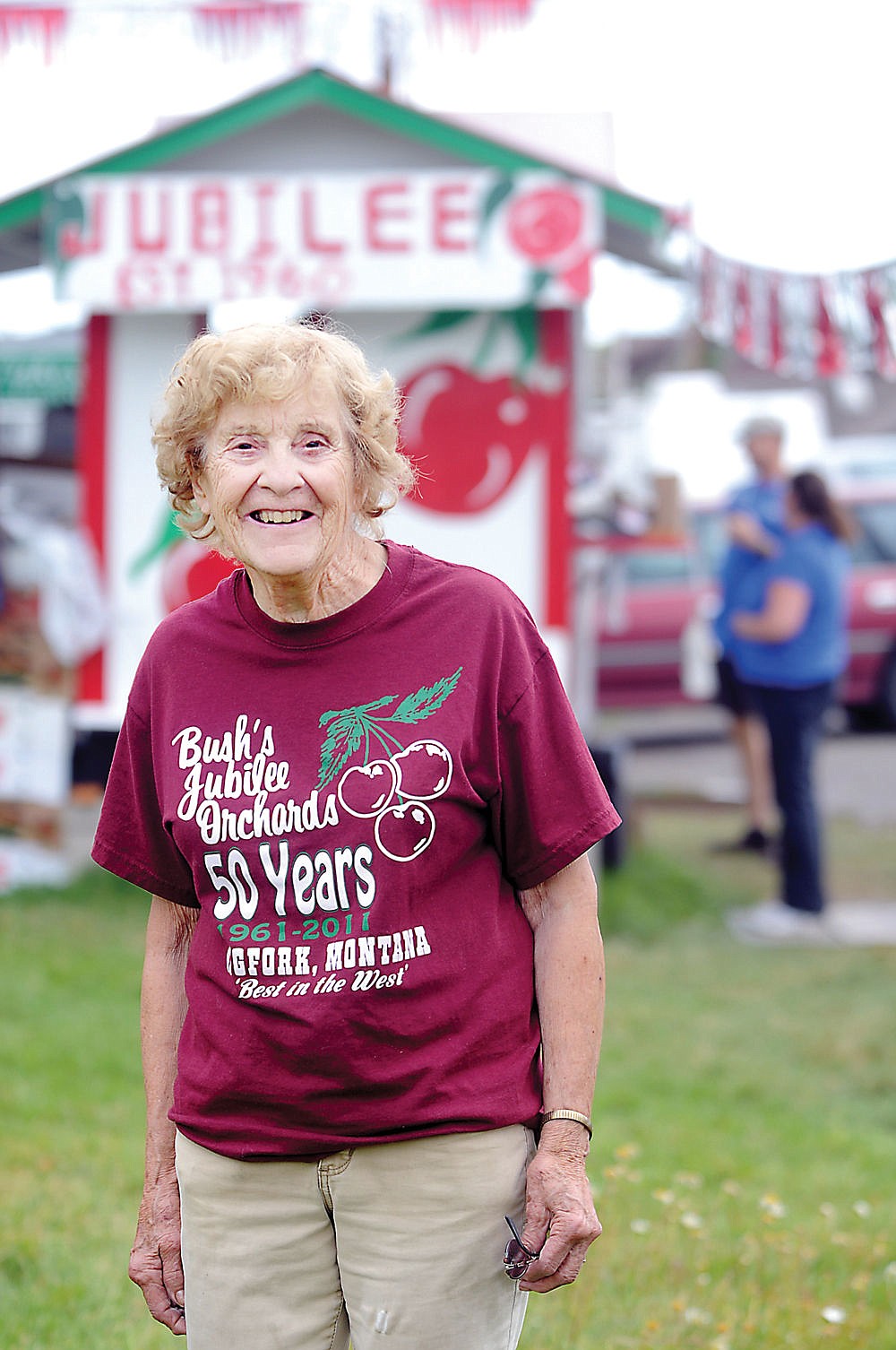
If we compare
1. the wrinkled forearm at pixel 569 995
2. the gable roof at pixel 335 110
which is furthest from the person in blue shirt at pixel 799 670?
the wrinkled forearm at pixel 569 995

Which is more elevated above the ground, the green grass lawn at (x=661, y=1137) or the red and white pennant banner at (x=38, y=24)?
the red and white pennant banner at (x=38, y=24)

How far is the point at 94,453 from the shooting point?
6.77m

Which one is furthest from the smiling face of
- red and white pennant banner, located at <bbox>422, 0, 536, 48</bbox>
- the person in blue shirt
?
red and white pennant banner, located at <bbox>422, 0, 536, 48</bbox>

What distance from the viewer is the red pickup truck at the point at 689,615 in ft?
40.1

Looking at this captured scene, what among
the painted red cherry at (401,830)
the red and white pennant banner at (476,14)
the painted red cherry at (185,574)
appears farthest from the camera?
the red and white pennant banner at (476,14)

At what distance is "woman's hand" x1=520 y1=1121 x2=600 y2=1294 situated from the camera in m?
1.85

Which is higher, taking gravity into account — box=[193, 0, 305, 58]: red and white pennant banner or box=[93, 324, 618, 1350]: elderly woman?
box=[193, 0, 305, 58]: red and white pennant banner

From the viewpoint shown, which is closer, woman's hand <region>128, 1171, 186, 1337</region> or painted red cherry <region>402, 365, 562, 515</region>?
woman's hand <region>128, 1171, 186, 1337</region>

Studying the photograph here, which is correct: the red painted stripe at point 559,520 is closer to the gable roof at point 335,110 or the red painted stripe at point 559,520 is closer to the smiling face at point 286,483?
the gable roof at point 335,110

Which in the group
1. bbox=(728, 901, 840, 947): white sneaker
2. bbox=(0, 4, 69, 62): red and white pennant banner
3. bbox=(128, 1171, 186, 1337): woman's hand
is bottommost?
bbox=(728, 901, 840, 947): white sneaker

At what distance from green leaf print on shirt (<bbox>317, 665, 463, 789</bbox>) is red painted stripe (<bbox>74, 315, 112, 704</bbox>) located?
5184 mm

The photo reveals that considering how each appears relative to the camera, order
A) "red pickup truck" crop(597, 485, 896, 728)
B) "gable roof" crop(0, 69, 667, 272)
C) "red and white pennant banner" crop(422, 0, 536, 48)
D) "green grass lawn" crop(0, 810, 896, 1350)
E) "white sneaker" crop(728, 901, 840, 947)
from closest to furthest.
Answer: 1. "green grass lawn" crop(0, 810, 896, 1350)
2. "gable roof" crop(0, 69, 667, 272)
3. "white sneaker" crop(728, 901, 840, 947)
4. "red and white pennant banner" crop(422, 0, 536, 48)
5. "red pickup truck" crop(597, 485, 896, 728)

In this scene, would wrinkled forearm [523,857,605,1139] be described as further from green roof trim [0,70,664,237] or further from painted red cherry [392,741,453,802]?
green roof trim [0,70,664,237]

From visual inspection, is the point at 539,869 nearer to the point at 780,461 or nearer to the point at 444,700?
the point at 444,700
